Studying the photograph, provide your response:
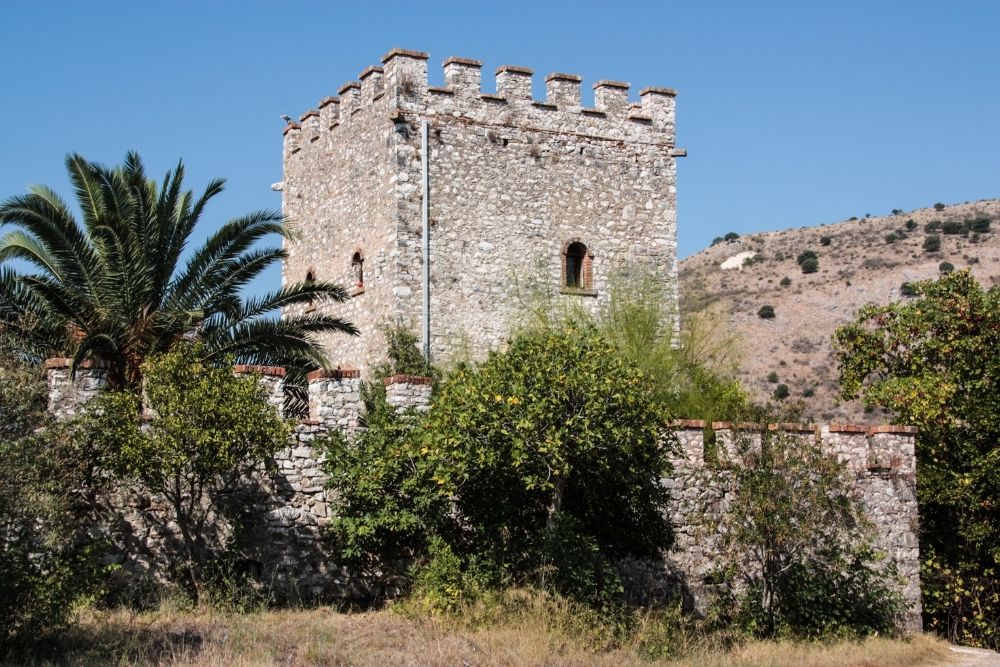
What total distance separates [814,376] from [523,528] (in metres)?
35.2

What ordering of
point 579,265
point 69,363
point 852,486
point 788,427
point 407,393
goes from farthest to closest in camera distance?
point 579,265
point 852,486
point 788,427
point 407,393
point 69,363

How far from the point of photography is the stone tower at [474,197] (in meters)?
23.2

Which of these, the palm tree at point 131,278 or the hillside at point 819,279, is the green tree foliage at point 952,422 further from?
the hillside at point 819,279

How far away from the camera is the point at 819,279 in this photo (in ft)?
190

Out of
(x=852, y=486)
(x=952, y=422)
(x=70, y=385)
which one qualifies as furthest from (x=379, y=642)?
(x=952, y=422)

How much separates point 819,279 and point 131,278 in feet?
146

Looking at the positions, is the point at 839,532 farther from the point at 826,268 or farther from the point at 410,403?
the point at 826,268

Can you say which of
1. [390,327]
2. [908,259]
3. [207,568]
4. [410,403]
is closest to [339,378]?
[410,403]

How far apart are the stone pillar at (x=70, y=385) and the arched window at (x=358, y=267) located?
9.42 m

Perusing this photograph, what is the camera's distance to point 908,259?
57.3 meters

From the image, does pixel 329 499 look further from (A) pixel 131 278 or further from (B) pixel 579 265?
(B) pixel 579 265

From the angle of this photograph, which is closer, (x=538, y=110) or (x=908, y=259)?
(x=538, y=110)

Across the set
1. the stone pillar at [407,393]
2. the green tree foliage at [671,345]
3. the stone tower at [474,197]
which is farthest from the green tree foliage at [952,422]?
the stone pillar at [407,393]

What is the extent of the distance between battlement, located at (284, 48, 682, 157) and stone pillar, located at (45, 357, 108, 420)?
9652 millimetres
